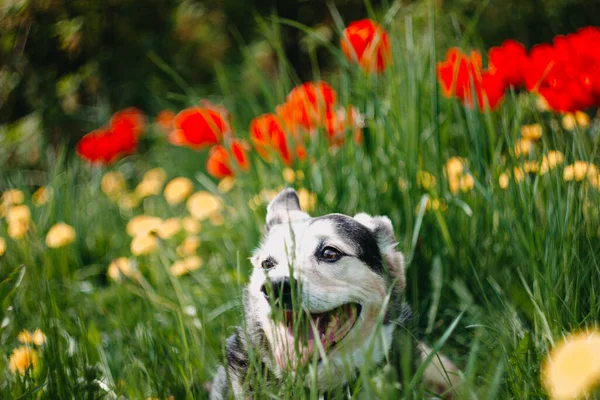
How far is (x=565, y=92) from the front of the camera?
2.08 meters

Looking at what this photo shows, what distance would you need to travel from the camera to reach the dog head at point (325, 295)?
1.26 meters

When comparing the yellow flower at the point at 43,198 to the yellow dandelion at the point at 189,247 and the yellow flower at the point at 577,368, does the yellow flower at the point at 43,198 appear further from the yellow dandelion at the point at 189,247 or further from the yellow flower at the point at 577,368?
the yellow flower at the point at 577,368

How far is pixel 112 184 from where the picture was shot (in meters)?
3.85

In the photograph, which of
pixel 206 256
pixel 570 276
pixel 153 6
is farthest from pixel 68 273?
pixel 153 6

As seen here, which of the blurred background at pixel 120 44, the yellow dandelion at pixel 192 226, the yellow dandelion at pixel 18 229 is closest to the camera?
the yellow dandelion at pixel 18 229

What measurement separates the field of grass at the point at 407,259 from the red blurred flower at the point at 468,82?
0.06m

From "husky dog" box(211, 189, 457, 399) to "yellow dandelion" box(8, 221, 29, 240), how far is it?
1350 millimetres

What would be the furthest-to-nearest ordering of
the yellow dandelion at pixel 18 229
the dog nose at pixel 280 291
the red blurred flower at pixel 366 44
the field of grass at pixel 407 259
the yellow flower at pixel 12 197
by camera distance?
the yellow flower at pixel 12 197 → the yellow dandelion at pixel 18 229 → the red blurred flower at pixel 366 44 → the field of grass at pixel 407 259 → the dog nose at pixel 280 291

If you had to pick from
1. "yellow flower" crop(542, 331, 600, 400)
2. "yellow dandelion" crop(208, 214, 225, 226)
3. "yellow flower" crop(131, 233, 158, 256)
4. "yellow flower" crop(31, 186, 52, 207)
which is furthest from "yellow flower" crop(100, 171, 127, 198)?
"yellow flower" crop(542, 331, 600, 400)


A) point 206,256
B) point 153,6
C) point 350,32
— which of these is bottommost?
point 206,256

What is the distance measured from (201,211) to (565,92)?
4.95ft

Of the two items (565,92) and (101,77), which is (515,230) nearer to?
(565,92)

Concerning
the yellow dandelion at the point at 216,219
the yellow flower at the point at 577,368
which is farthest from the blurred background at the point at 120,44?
the yellow flower at the point at 577,368

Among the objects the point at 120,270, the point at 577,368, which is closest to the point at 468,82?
the point at 120,270
